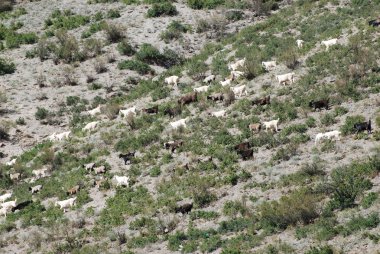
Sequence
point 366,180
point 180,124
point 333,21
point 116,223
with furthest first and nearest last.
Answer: point 333,21, point 180,124, point 116,223, point 366,180

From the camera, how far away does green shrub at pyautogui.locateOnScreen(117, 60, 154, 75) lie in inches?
1575

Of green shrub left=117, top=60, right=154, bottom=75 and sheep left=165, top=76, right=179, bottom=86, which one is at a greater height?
sheep left=165, top=76, right=179, bottom=86

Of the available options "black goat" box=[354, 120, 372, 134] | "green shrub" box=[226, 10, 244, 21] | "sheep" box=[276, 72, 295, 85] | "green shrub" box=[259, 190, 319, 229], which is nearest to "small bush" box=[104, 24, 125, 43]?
"green shrub" box=[226, 10, 244, 21]

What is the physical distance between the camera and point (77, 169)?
1134 inches

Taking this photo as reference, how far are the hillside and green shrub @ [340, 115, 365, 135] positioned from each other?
0.18 ft

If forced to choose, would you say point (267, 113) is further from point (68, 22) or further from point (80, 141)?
point (68, 22)

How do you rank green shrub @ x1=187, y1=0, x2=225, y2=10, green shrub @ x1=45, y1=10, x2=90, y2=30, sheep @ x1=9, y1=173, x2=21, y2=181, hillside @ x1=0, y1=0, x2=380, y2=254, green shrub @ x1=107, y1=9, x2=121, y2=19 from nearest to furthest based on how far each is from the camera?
hillside @ x1=0, y1=0, x2=380, y2=254 → sheep @ x1=9, y1=173, x2=21, y2=181 → green shrub @ x1=45, y1=10, x2=90, y2=30 → green shrub @ x1=107, y1=9, x2=121, y2=19 → green shrub @ x1=187, y1=0, x2=225, y2=10

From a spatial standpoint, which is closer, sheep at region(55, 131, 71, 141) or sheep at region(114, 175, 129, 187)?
sheep at region(114, 175, 129, 187)

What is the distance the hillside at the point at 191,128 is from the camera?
66.7 feet

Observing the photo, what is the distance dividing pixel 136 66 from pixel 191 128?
12021 mm

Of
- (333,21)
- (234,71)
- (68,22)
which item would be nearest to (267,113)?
(234,71)

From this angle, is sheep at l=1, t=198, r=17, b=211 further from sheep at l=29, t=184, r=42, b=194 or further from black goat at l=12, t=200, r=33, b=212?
sheep at l=29, t=184, r=42, b=194

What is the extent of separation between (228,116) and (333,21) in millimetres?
11315

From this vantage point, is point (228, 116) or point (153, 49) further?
point (153, 49)
